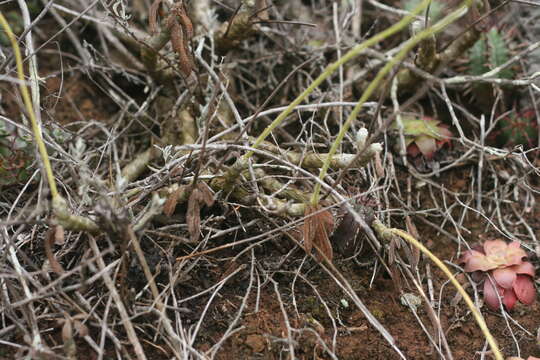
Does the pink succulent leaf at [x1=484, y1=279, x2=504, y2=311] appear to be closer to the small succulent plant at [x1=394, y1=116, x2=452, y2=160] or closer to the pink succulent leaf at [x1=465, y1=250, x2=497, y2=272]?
the pink succulent leaf at [x1=465, y1=250, x2=497, y2=272]

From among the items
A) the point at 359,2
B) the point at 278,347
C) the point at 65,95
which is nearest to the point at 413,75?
the point at 359,2

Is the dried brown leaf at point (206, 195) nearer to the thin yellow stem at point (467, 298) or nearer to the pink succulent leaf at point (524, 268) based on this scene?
the thin yellow stem at point (467, 298)

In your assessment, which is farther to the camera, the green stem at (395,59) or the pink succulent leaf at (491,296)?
the pink succulent leaf at (491,296)

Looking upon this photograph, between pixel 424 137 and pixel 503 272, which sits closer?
pixel 503 272

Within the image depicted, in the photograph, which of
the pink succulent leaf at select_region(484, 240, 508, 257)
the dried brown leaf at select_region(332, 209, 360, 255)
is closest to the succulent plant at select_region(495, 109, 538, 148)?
the pink succulent leaf at select_region(484, 240, 508, 257)

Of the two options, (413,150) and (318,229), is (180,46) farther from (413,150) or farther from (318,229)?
(413,150)

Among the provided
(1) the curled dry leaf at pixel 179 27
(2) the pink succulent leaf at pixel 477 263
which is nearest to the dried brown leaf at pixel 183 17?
(1) the curled dry leaf at pixel 179 27

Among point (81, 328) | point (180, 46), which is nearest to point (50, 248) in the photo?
point (81, 328)

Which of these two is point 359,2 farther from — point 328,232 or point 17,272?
point 17,272
